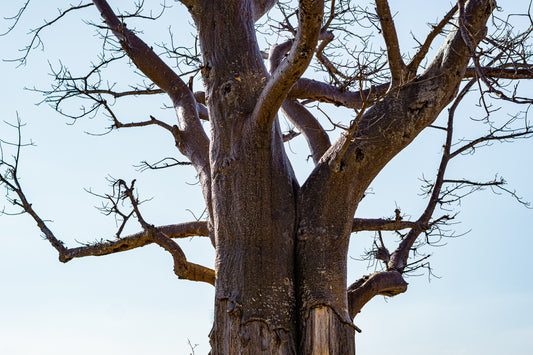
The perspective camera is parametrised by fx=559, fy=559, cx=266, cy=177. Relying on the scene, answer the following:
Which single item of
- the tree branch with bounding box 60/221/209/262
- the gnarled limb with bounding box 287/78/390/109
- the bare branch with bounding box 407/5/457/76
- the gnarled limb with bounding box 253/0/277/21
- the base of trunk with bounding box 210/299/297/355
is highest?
the gnarled limb with bounding box 253/0/277/21

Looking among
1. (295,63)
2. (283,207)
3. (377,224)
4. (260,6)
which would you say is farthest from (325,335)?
(260,6)

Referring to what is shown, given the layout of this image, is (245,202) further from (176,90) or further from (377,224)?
(176,90)

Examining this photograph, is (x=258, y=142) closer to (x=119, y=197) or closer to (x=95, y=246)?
(x=119, y=197)

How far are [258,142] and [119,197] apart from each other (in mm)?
940

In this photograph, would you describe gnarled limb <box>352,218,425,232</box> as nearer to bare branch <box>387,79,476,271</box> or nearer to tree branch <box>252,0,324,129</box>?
bare branch <box>387,79,476,271</box>

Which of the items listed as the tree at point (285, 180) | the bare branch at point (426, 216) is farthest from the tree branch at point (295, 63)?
the bare branch at point (426, 216)

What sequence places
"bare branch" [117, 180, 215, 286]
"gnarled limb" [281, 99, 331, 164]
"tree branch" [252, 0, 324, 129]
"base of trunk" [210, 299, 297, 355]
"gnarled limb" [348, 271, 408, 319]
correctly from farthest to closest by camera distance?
"gnarled limb" [281, 99, 331, 164] → "gnarled limb" [348, 271, 408, 319] → "bare branch" [117, 180, 215, 286] → "base of trunk" [210, 299, 297, 355] → "tree branch" [252, 0, 324, 129]

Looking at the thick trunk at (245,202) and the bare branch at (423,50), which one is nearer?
the thick trunk at (245,202)

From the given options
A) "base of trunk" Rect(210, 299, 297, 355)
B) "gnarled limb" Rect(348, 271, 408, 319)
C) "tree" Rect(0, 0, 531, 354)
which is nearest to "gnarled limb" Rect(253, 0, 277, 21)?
"tree" Rect(0, 0, 531, 354)

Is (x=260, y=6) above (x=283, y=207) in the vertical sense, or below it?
above

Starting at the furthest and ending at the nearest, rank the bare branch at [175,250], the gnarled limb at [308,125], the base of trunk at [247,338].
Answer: the gnarled limb at [308,125] < the bare branch at [175,250] < the base of trunk at [247,338]

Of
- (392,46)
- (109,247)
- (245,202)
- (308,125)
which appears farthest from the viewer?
(308,125)

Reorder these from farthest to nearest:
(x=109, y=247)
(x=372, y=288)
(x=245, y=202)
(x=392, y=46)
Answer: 1. (x=109, y=247)
2. (x=372, y=288)
3. (x=392, y=46)
4. (x=245, y=202)

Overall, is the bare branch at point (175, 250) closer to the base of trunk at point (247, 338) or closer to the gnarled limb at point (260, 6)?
the base of trunk at point (247, 338)
